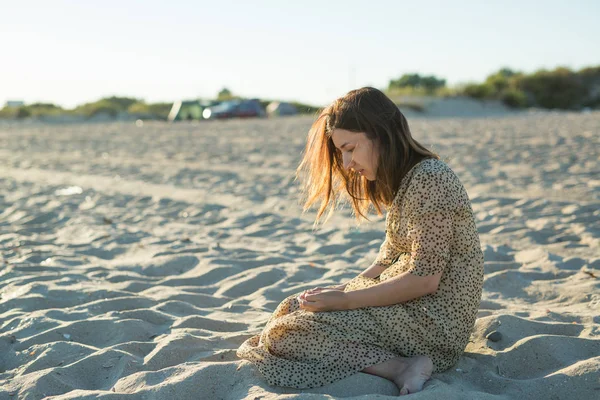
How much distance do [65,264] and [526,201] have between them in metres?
3.93

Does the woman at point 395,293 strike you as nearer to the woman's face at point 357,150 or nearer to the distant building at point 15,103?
the woman's face at point 357,150

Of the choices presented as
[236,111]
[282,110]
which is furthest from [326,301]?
[282,110]

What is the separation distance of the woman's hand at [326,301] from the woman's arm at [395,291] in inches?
0.9

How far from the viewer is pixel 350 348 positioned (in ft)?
8.89

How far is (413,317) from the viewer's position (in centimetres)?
275

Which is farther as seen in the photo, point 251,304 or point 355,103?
point 251,304

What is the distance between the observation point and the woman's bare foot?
8.41 ft

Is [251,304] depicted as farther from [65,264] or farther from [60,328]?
[65,264]

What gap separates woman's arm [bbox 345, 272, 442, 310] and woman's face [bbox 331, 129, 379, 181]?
1.48ft

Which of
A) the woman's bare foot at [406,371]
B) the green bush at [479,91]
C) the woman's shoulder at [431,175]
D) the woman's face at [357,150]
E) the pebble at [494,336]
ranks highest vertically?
the green bush at [479,91]

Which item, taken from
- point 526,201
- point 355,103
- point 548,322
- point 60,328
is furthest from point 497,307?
point 526,201

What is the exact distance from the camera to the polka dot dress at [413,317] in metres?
2.66

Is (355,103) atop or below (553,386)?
atop

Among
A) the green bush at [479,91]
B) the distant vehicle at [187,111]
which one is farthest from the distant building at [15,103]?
the green bush at [479,91]
